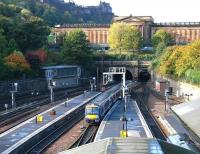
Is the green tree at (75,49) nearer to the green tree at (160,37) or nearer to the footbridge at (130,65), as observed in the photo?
the footbridge at (130,65)

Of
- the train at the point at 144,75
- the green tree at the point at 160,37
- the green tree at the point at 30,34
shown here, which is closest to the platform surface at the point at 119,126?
the green tree at the point at 30,34

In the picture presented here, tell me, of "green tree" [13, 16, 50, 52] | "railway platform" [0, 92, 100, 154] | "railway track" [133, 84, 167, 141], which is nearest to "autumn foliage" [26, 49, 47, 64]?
"green tree" [13, 16, 50, 52]

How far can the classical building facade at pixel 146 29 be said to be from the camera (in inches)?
6427

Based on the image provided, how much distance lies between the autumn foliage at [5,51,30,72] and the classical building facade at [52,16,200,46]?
8323 cm

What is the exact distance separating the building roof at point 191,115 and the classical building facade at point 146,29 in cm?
13988

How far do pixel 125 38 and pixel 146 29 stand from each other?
25497 millimetres

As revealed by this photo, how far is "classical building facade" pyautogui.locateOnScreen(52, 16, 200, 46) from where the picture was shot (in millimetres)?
163250

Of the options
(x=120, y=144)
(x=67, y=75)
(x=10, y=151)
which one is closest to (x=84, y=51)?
(x=67, y=75)

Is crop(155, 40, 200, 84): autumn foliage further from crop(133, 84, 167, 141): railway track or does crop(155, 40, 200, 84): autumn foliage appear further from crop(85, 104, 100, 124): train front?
crop(85, 104, 100, 124): train front

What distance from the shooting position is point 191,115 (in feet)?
62.2

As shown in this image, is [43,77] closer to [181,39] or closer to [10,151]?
[10,151]

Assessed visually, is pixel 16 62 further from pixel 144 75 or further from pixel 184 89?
pixel 144 75

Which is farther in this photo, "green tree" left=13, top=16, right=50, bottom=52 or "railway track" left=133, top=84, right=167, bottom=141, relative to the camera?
"green tree" left=13, top=16, right=50, bottom=52

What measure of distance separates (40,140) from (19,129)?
3.28 m
